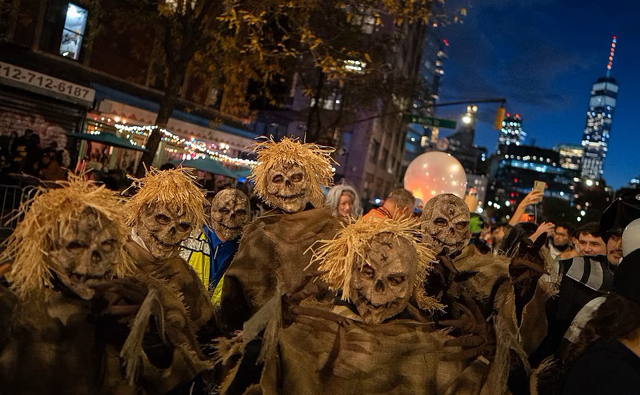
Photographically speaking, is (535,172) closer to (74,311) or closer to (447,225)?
(447,225)

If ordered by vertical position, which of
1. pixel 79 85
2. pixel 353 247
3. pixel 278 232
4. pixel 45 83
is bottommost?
pixel 278 232

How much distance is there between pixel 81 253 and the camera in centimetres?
221

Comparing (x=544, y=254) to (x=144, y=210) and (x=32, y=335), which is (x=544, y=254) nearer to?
(x=144, y=210)

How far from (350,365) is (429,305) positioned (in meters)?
0.67

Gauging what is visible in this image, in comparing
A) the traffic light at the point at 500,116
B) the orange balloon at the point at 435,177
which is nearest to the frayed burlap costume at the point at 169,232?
the orange balloon at the point at 435,177

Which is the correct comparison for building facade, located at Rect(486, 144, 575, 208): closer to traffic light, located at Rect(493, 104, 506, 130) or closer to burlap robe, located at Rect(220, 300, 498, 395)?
traffic light, located at Rect(493, 104, 506, 130)

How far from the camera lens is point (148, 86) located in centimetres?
2186

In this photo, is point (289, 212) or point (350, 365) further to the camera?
point (289, 212)

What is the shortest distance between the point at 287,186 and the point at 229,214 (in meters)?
0.89

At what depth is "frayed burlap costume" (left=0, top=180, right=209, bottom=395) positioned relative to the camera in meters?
2.09

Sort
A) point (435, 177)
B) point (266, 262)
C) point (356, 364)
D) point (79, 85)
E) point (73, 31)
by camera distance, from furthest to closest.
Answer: point (73, 31)
point (79, 85)
point (435, 177)
point (266, 262)
point (356, 364)

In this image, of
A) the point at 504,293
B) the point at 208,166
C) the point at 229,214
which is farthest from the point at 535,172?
the point at 504,293

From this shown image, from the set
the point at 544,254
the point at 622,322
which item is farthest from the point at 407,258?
the point at 544,254

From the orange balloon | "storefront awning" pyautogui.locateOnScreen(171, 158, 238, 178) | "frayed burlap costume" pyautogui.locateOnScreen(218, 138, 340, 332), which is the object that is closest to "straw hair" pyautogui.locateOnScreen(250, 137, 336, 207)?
"frayed burlap costume" pyautogui.locateOnScreen(218, 138, 340, 332)
